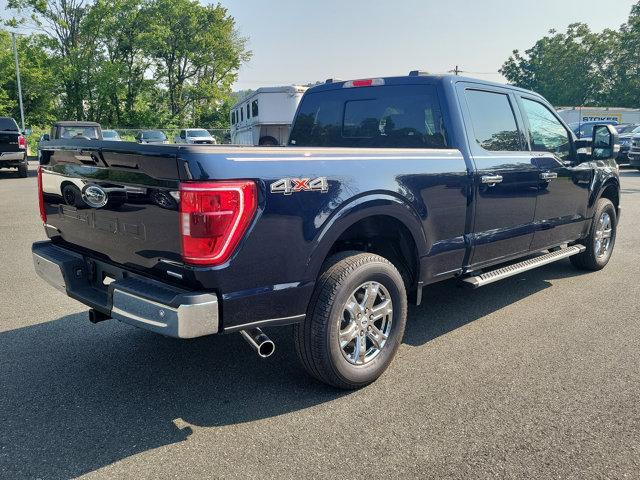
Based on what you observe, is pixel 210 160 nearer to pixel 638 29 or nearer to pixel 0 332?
pixel 0 332

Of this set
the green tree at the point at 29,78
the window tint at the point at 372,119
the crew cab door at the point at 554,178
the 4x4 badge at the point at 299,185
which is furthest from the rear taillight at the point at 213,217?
the green tree at the point at 29,78

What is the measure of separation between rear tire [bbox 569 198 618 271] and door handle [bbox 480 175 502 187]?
7.45 ft

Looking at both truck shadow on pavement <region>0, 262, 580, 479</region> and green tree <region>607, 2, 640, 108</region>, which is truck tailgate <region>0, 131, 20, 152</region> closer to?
truck shadow on pavement <region>0, 262, 580, 479</region>

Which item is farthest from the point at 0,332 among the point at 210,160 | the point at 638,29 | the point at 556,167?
the point at 638,29

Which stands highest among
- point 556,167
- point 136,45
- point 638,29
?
point 638,29

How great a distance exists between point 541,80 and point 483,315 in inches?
2684

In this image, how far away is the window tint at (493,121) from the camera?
4.20 meters

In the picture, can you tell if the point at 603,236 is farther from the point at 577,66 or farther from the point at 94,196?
the point at 577,66

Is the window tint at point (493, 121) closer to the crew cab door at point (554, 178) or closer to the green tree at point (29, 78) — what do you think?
the crew cab door at point (554, 178)

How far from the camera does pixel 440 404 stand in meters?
3.13

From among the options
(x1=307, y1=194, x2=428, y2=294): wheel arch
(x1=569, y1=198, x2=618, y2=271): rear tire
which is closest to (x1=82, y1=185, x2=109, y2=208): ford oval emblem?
(x1=307, y1=194, x2=428, y2=294): wheel arch

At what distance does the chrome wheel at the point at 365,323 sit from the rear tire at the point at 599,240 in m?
3.49

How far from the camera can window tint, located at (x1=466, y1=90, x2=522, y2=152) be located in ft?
13.8

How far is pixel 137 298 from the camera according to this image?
271cm
